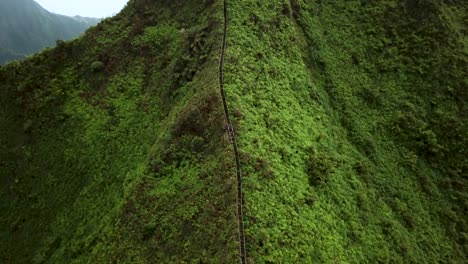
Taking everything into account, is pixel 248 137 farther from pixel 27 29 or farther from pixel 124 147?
pixel 27 29

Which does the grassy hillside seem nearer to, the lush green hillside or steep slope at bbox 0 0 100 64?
the lush green hillside

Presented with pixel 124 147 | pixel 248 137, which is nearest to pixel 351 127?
pixel 248 137

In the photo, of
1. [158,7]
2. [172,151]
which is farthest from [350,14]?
[172,151]

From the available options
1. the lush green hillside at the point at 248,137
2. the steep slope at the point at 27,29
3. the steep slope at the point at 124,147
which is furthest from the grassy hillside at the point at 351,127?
the steep slope at the point at 27,29

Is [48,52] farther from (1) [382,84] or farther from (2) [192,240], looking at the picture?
(1) [382,84]

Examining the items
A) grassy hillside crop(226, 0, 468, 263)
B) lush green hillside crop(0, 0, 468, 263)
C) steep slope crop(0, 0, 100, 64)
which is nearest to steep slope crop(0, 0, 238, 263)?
lush green hillside crop(0, 0, 468, 263)

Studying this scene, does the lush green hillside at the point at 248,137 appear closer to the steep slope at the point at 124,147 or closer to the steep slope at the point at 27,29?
the steep slope at the point at 124,147
